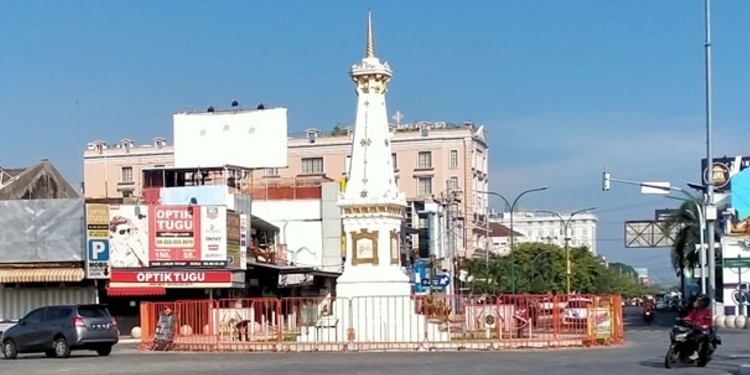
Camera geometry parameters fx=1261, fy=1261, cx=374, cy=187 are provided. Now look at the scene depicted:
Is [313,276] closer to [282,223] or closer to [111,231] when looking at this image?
[282,223]

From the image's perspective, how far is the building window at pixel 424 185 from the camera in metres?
114

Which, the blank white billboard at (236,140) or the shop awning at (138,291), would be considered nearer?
the shop awning at (138,291)

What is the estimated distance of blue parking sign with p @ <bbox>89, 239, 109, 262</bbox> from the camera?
154 feet

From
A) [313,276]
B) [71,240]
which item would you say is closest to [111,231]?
[71,240]

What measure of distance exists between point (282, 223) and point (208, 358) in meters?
36.7

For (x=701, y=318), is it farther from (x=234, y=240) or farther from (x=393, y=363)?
(x=234, y=240)

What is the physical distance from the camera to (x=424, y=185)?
11406 cm

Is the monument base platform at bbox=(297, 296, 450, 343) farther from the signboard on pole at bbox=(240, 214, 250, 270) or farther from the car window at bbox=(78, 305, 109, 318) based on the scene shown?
the signboard on pole at bbox=(240, 214, 250, 270)

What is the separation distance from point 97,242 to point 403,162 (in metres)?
68.3

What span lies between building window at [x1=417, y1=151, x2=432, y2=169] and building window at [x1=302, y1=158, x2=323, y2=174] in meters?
9.17

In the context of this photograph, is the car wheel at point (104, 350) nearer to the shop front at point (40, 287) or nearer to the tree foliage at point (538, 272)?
the shop front at point (40, 287)

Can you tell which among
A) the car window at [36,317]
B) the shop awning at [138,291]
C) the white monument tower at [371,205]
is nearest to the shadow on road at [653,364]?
the white monument tower at [371,205]

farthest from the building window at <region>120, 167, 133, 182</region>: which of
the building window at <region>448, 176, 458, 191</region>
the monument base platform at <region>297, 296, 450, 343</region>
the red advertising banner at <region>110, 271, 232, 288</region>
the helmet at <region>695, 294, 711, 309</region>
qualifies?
the helmet at <region>695, 294, 711, 309</region>

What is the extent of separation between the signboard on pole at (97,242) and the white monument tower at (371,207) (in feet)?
40.9
